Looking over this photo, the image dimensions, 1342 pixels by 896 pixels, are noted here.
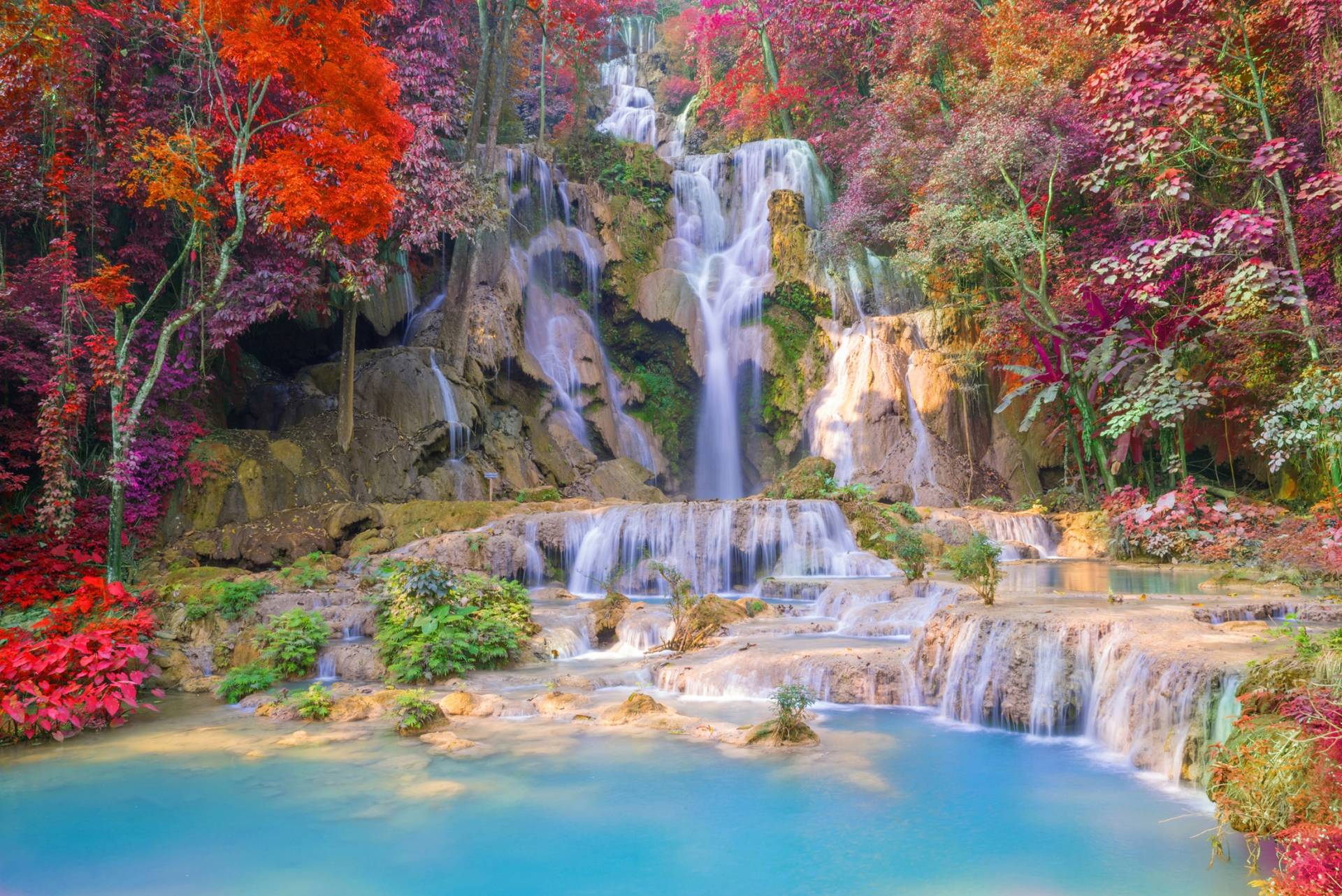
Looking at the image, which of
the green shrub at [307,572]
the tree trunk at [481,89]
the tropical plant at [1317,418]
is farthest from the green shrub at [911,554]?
the tree trunk at [481,89]

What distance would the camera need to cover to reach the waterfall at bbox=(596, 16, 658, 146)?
28.1 m

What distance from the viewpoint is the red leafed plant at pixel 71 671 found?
19.2ft

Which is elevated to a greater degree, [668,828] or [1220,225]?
[1220,225]

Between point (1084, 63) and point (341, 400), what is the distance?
1560cm

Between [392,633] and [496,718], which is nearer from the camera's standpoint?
[496,718]

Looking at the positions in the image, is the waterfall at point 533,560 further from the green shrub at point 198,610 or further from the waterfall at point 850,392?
the waterfall at point 850,392

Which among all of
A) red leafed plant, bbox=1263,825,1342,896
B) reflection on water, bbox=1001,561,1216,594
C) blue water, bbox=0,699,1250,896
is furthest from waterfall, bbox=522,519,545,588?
red leafed plant, bbox=1263,825,1342,896

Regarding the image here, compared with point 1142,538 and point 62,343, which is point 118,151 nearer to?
point 62,343

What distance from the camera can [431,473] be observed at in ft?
51.0

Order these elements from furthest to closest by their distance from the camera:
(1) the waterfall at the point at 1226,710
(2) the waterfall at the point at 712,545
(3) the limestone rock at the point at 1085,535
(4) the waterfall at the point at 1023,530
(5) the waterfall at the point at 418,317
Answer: (5) the waterfall at the point at 418,317 < (4) the waterfall at the point at 1023,530 < (3) the limestone rock at the point at 1085,535 < (2) the waterfall at the point at 712,545 < (1) the waterfall at the point at 1226,710

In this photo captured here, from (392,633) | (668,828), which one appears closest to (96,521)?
(392,633)

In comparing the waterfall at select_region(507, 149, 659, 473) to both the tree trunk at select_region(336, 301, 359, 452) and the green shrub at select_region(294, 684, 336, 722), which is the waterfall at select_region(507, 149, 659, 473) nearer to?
the tree trunk at select_region(336, 301, 359, 452)

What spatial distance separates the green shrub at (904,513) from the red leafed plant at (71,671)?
972cm

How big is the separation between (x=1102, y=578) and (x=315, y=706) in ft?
28.1
